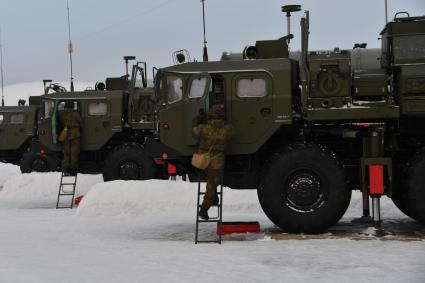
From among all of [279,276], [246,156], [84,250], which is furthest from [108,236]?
[279,276]

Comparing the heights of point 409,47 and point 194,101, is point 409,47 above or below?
above

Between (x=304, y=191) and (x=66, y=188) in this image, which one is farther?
(x=66, y=188)

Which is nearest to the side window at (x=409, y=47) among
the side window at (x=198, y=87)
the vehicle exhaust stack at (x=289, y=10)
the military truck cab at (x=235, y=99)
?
the military truck cab at (x=235, y=99)

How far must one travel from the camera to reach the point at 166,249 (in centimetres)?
731

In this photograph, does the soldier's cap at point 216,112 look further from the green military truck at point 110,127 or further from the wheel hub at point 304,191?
the green military truck at point 110,127

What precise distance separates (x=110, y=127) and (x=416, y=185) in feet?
30.2

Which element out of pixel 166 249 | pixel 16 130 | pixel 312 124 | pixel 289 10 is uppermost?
pixel 289 10

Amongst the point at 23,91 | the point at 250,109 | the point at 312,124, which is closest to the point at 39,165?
the point at 250,109

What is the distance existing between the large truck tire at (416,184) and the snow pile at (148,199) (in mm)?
3996

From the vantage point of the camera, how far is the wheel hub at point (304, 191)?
7961mm

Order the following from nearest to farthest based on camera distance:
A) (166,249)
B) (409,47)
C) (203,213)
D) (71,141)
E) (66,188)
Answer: (166,249), (203,213), (409,47), (71,141), (66,188)

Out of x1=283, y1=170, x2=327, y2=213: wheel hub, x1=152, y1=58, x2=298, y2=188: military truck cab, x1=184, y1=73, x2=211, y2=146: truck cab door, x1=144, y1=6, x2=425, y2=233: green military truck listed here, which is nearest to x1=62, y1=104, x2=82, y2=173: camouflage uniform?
x1=144, y1=6, x2=425, y2=233: green military truck

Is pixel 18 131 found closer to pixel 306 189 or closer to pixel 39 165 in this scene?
pixel 39 165

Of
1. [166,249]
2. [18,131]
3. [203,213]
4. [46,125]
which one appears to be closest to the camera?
[166,249]
